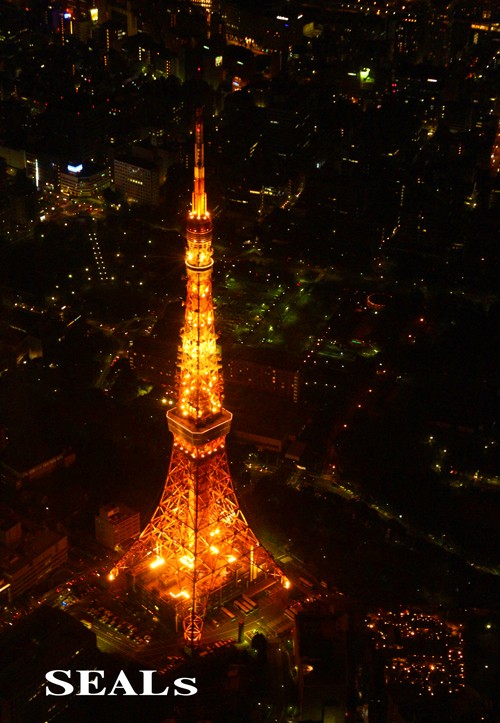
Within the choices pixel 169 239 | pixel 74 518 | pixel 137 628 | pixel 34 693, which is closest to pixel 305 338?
pixel 169 239

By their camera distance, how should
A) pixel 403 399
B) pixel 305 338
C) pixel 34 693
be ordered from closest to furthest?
pixel 34 693 < pixel 403 399 < pixel 305 338

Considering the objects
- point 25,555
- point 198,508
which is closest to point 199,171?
point 198,508

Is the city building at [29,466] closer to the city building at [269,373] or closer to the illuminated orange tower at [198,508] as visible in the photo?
the illuminated orange tower at [198,508]

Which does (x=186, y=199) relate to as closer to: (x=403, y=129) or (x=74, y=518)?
(x=403, y=129)

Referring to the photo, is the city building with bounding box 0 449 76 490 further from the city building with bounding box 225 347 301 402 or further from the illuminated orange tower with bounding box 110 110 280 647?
the city building with bounding box 225 347 301 402

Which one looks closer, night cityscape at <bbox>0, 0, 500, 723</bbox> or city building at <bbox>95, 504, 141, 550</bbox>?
night cityscape at <bbox>0, 0, 500, 723</bbox>

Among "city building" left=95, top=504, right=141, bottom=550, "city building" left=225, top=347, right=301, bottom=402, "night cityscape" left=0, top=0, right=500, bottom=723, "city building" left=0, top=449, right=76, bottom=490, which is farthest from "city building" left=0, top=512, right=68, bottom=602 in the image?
"city building" left=225, top=347, right=301, bottom=402
